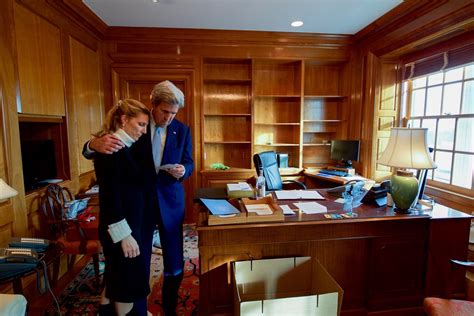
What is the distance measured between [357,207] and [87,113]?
299 cm

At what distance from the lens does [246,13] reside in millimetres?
2939

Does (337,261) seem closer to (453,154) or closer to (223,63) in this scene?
(453,154)

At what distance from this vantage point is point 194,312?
194cm

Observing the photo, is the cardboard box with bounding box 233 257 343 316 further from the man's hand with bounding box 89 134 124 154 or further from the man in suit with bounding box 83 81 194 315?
the man's hand with bounding box 89 134 124 154

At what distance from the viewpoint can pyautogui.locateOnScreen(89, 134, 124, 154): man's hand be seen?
1167mm

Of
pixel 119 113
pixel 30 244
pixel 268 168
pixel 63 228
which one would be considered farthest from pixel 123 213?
pixel 268 168

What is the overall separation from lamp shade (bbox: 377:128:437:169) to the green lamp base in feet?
0.37

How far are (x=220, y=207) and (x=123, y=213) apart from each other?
648 mm

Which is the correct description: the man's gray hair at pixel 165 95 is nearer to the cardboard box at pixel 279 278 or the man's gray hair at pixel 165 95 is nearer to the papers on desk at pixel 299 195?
the cardboard box at pixel 279 278

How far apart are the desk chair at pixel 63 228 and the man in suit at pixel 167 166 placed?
2.65 ft

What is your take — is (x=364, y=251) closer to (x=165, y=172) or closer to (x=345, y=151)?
(x=165, y=172)

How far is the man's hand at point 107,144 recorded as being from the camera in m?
1.17

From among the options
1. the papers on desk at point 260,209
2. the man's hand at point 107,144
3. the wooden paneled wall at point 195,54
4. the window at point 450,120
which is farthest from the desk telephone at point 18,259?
the window at point 450,120

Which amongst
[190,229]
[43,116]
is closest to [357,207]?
→ [190,229]
